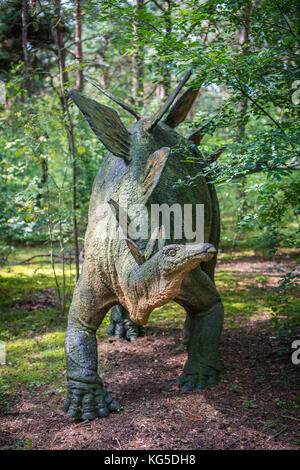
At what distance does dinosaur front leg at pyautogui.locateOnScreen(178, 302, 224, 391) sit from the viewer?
12.1 ft

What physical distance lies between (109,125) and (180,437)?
2.38 metres

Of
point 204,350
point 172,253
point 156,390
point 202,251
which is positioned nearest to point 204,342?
point 204,350

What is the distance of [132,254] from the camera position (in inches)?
103

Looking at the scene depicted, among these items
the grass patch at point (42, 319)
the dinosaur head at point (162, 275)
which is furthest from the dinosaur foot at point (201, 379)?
the dinosaur head at point (162, 275)

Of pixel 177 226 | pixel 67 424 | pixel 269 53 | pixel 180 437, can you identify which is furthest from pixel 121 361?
pixel 269 53

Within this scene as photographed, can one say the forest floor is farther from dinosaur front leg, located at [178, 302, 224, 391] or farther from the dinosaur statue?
the dinosaur statue

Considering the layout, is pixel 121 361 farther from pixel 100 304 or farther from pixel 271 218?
Answer: pixel 271 218

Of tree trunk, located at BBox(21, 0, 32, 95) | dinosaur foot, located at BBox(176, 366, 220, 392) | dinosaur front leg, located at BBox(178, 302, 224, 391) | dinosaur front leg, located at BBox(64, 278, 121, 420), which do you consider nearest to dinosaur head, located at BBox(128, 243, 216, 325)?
dinosaur front leg, located at BBox(64, 278, 121, 420)

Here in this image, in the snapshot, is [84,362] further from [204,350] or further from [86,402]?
[204,350]

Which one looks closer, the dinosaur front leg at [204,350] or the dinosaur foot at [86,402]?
the dinosaur foot at [86,402]

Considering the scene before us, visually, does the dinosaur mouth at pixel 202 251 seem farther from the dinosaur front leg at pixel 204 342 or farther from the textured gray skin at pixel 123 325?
the textured gray skin at pixel 123 325

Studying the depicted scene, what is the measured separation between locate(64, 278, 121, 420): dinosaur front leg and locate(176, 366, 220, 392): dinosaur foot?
0.68 metres

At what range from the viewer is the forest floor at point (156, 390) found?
297cm

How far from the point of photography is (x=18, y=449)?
9.63ft
